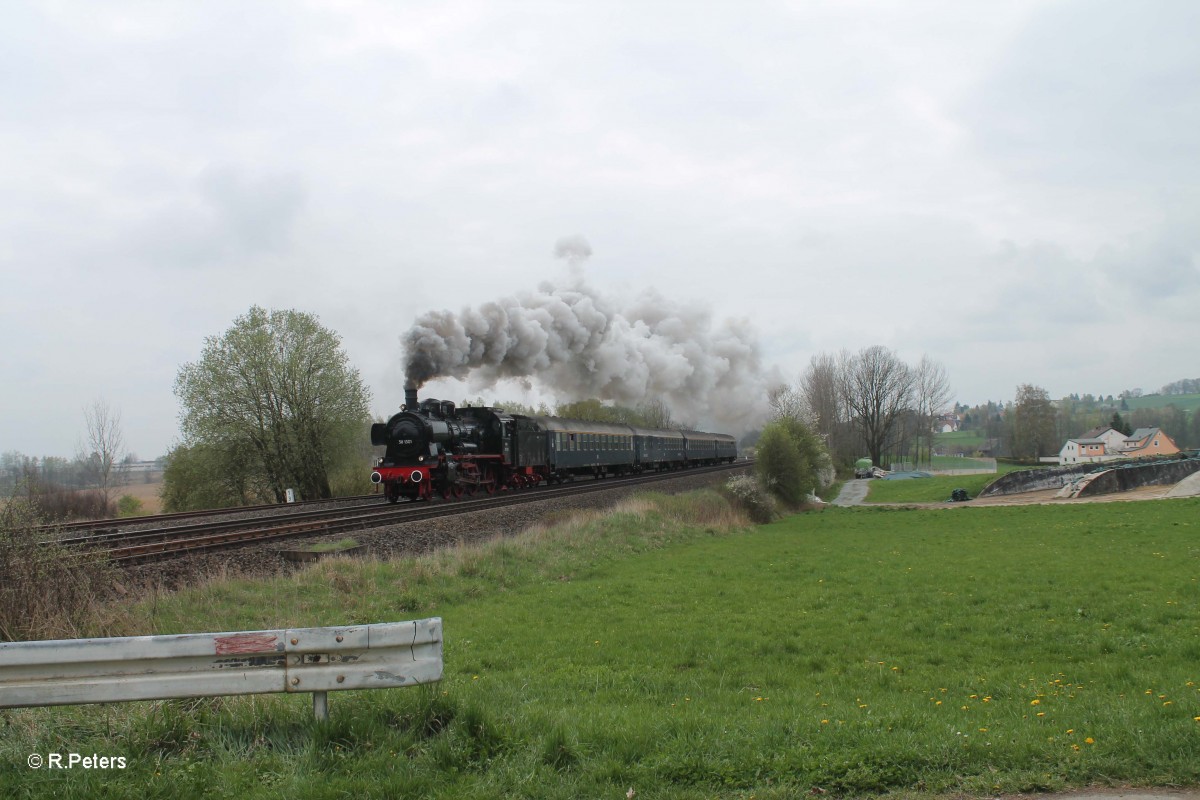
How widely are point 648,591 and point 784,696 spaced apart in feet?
21.8

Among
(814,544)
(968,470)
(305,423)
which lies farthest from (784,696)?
(968,470)

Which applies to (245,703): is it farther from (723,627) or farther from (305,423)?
(305,423)

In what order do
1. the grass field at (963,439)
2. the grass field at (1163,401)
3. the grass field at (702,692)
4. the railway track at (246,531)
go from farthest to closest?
the grass field at (1163,401) → the grass field at (963,439) → the railway track at (246,531) → the grass field at (702,692)

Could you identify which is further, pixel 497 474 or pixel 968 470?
pixel 968 470

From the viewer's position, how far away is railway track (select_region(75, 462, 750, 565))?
583 inches

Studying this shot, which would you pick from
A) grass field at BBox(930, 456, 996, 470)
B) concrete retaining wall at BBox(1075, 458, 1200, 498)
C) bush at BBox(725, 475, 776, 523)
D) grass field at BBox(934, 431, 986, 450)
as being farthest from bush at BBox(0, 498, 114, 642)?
grass field at BBox(934, 431, 986, 450)

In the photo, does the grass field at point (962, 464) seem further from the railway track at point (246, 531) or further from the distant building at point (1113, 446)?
the railway track at point (246, 531)

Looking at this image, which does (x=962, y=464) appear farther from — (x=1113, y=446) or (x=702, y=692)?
(x=702, y=692)

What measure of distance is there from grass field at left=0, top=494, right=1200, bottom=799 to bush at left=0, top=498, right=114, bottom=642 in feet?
2.51

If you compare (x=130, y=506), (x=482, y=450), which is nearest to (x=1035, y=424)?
(x=482, y=450)

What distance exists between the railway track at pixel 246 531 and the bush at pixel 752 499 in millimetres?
11459

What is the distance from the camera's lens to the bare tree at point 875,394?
84.3 meters

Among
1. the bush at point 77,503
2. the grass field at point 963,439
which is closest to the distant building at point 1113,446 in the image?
the grass field at point 963,439

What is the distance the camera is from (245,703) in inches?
199
